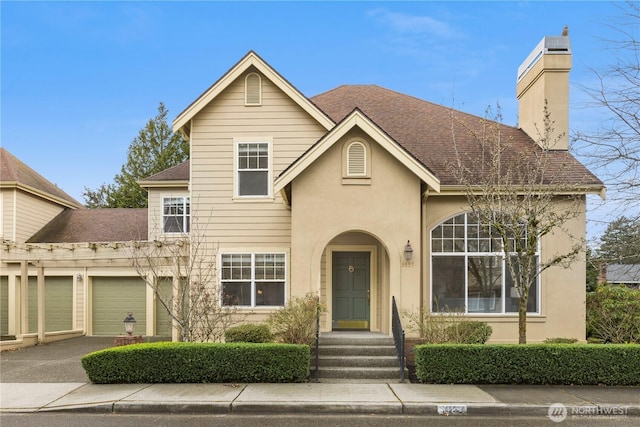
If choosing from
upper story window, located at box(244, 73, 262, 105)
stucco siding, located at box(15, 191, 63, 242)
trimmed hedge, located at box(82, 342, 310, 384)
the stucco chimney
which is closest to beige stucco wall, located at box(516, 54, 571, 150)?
the stucco chimney

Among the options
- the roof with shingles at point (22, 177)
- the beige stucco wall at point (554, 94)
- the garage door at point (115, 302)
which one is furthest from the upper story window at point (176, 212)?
the beige stucco wall at point (554, 94)

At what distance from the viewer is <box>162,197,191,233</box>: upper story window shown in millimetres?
16891

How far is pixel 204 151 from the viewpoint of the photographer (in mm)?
13141

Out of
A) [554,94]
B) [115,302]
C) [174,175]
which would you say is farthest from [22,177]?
[554,94]

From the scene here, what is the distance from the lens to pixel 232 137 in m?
13.1

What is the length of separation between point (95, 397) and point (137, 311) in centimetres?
1000

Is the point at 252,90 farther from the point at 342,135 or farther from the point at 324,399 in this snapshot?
the point at 324,399

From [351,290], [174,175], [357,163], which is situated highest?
[174,175]

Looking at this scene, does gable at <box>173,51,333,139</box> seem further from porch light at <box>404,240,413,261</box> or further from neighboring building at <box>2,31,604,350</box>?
porch light at <box>404,240,413,261</box>

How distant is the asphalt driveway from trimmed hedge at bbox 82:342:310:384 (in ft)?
2.95

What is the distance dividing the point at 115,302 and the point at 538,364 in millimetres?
14824

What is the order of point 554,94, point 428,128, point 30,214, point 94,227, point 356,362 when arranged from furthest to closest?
point 94,227 → point 30,214 → point 428,128 → point 554,94 → point 356,362

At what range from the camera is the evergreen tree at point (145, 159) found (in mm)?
34969

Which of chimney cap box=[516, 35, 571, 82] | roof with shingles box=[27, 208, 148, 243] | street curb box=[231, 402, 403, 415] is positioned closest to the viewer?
street curb box=[231, 402, 403, 415]
